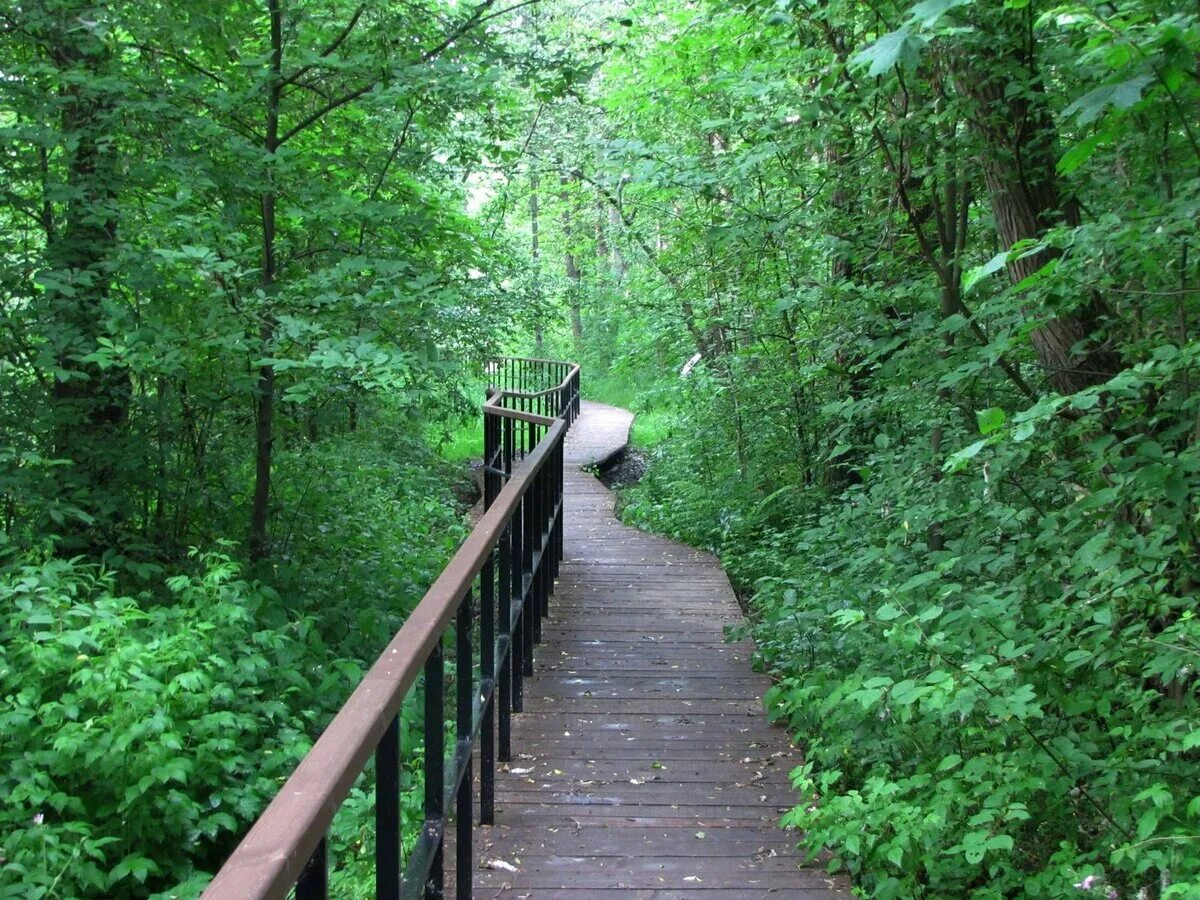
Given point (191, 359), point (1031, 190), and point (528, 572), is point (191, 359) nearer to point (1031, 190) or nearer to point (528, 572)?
point (528, 572)

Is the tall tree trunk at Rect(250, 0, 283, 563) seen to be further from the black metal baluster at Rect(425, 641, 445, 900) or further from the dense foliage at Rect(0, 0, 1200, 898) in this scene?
the black metal baluster at Rect(425, 641, 445, 900)

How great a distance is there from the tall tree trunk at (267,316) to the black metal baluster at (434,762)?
3381 mm

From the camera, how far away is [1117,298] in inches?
150

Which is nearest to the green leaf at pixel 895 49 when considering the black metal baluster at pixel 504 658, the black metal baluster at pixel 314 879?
the black metal baluster at pixel 314 879

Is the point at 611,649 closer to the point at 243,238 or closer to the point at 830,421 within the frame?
the point at 243,238

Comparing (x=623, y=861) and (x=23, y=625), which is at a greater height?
(x=23, y=625)

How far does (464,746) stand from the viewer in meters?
2.92

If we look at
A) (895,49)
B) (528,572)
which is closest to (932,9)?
(895,49)

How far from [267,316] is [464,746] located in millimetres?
3690

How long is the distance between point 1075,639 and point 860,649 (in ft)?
5.24

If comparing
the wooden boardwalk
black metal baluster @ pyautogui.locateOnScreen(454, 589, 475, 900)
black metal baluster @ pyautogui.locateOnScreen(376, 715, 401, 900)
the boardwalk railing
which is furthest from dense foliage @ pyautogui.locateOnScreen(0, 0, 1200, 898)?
black metal baluster @ pyautogui.locateOnScreen(376, 715, 401, 900)

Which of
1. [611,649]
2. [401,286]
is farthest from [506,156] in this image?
[611,649]

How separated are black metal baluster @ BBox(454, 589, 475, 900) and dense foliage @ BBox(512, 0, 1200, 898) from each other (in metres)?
1.09

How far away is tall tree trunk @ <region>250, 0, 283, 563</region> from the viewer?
18.9ft
